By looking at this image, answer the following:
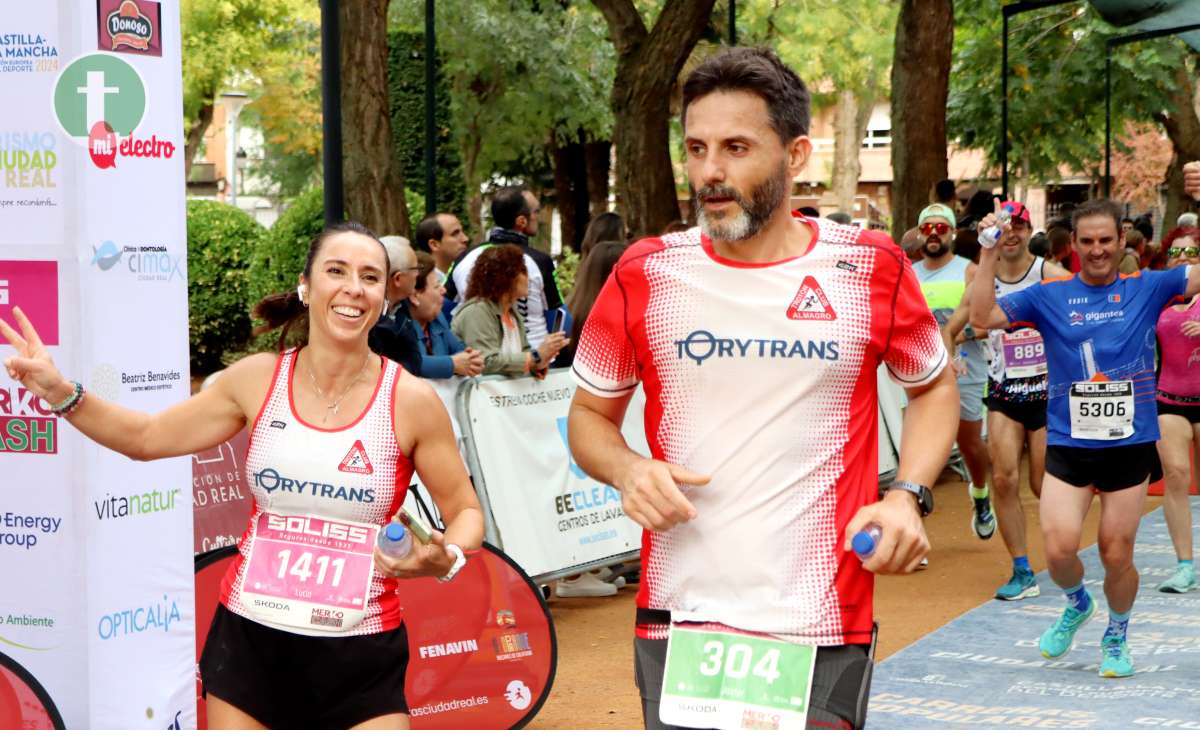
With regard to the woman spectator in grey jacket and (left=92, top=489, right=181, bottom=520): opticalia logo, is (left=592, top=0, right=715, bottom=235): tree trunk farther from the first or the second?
(left=92, top=489, right=181, bottom=520): opticalia logo

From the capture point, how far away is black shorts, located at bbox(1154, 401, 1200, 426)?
1148 cm

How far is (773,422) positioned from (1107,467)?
506cm

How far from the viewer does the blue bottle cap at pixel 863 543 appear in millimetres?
3410

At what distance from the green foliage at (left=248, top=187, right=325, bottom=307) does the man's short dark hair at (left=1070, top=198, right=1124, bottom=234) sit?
13416 millimetres

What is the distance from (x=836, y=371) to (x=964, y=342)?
27.4ft

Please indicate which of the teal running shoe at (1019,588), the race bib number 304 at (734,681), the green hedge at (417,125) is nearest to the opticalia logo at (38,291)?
the race bib number 304 at (734,681)

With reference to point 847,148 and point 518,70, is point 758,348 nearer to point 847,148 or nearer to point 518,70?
point 518,70

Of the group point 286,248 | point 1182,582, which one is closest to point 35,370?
point 1182,582

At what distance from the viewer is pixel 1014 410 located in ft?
33.3

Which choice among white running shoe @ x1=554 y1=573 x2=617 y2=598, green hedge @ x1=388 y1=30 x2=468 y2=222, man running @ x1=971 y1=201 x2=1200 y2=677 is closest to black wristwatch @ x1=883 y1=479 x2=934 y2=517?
man running @ x1=971 y1=201 x2=1200 y2=677

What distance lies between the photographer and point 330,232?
4.58 m

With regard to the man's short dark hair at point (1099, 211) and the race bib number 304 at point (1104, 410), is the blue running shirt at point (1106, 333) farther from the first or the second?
the man's short dark hair at point (1099, 211)

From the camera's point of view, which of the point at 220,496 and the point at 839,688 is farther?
the point at 220,496

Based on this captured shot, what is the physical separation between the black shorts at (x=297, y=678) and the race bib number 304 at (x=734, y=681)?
958mm
